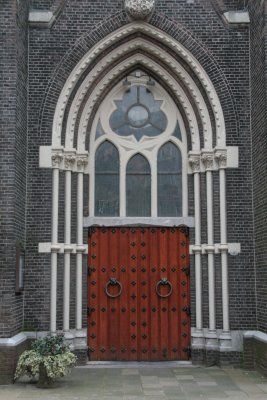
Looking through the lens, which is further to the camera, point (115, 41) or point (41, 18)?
point (115, 41)

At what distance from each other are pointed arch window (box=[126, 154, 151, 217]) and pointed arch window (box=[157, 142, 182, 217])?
→ 246 mm

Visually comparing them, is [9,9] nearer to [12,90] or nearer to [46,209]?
[12,90]

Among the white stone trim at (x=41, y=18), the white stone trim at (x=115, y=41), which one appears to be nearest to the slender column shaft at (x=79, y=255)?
the white stone trim at (x=115, y=41)

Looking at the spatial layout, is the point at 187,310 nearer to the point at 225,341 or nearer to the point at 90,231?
the point at 225,341

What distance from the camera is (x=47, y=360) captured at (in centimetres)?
859

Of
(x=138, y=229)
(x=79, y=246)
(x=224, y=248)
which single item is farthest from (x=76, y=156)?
(x=224, y=248)

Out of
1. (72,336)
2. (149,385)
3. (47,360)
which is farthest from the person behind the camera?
(72,336)

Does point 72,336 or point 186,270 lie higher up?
point 186,270

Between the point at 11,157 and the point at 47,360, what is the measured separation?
138 inches

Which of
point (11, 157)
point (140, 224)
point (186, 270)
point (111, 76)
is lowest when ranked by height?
point (186, 270)

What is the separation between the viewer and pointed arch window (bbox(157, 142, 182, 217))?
1113cm

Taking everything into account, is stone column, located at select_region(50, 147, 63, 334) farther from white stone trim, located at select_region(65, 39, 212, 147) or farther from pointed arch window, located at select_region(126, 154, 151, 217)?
pointed arch window, located at select_region(126, 154, 151, 217)

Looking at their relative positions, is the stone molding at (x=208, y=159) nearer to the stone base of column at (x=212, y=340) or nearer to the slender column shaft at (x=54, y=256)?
the slender column shaft at (x=54, y=256)

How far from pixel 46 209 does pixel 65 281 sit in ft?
4.67
